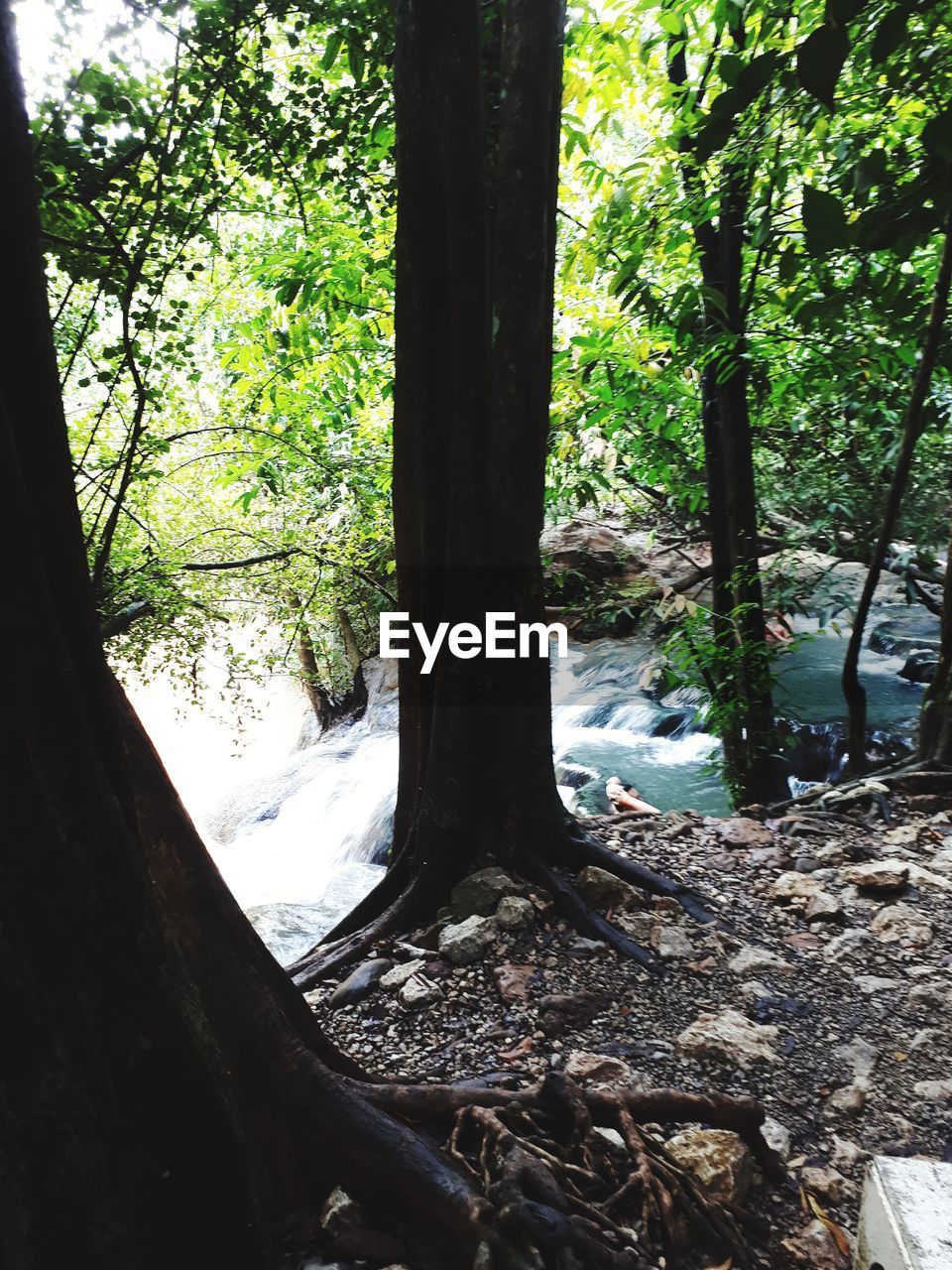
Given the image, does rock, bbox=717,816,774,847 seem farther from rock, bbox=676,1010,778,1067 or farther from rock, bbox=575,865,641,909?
rock, bbox=676,1010,778,1067

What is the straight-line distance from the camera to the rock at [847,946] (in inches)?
120

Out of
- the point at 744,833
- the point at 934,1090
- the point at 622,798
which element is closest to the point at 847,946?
the point at 934,1090

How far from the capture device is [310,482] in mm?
7359

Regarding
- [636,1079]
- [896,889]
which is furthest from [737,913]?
[636,1079]

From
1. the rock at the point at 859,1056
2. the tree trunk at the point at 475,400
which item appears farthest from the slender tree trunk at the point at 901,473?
the rock at the point at 859,1056

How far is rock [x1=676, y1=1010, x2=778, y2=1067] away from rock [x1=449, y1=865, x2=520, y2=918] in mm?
813

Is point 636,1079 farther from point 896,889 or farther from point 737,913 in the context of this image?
point 896,889

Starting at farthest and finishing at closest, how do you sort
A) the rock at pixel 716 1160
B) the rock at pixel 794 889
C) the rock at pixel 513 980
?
the rock at pixel 794 889 < the rock at pixel 513 980 < the rock at pixel 716 1160

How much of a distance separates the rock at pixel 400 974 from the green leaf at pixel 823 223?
101 inches

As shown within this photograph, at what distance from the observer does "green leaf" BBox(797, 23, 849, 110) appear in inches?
30.9

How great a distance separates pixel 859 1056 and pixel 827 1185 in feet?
1.95

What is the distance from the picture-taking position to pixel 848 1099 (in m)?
2.31

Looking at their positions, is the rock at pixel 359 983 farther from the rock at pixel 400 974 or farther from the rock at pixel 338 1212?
the rock at pixel 338 1212

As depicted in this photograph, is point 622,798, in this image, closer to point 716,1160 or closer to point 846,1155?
point 846,1155
